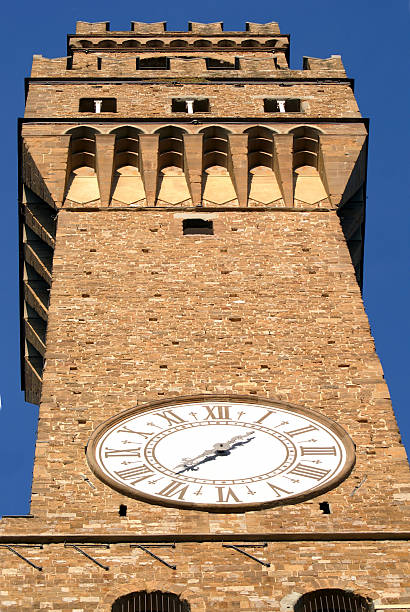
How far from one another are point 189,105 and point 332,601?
1297 cm

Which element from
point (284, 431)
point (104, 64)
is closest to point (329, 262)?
point (284, 431)

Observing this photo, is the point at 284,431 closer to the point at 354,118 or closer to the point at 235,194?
the point at 235,194

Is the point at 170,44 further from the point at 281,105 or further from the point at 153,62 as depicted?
the point at 281,105

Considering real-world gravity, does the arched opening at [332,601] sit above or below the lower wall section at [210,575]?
below

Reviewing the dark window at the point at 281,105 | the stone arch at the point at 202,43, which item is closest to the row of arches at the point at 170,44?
the stone arch at the point at 202,43

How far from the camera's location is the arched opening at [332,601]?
15.5 m

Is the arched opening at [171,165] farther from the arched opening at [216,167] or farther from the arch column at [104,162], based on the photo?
the arch column at [104,162]

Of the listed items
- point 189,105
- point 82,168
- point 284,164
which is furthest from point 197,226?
point 189,105

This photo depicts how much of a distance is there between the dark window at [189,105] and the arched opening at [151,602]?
12750 mm

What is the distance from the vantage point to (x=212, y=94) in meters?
27.2

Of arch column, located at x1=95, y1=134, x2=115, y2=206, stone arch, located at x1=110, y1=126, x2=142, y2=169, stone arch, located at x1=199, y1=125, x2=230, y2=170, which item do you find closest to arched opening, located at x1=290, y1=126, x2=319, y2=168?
stone arch, located at x1=199, y1=125, x2=230, y2=170

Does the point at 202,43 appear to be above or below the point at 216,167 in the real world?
above

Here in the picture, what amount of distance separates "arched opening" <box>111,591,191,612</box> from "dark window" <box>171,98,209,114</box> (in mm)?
12750

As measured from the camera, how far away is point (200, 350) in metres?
19.9
